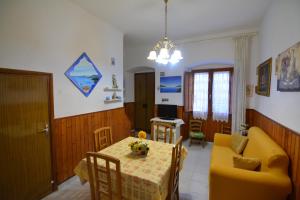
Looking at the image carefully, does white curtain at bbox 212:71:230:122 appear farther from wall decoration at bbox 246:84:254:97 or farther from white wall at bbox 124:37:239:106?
wall decoration at bbox 246:84:254:97

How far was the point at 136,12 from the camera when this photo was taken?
3086 mm

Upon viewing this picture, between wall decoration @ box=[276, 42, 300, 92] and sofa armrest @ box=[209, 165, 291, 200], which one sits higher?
wall decoration @ box=[276, 42, 300, 92]

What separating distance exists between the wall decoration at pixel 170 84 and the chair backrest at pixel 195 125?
1015 mm

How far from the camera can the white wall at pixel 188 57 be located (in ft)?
14.0

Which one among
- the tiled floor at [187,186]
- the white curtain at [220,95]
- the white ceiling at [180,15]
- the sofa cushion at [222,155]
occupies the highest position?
the white ceiling at [180,15]

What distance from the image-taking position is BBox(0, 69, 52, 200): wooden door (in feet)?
6.38

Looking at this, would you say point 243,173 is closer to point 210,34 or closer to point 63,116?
point 63,116

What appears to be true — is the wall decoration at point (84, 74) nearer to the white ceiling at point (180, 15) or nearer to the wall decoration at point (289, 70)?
the white ceiling at point (180, 15)

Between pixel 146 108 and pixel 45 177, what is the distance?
12.8ft

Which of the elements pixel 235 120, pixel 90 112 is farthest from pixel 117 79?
pixel 235 120

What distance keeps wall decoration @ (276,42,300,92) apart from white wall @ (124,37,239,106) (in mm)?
2097

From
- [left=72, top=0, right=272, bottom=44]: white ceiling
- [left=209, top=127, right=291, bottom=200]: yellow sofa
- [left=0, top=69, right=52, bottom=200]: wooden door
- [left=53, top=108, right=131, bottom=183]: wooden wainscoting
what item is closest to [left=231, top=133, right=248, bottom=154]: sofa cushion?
[left=209, top=127, right=291, bottom=200]: yellow sofa

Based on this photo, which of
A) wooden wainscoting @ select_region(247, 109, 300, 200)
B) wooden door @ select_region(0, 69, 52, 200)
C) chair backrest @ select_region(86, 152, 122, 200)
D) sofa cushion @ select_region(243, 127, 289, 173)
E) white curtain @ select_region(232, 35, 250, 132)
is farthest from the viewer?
white curtain @ select_region(232, 35, 250, 132)

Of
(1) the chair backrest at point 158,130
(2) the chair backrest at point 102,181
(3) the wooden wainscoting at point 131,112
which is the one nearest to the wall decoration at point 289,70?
(1) the chair backrest at point 158,130
